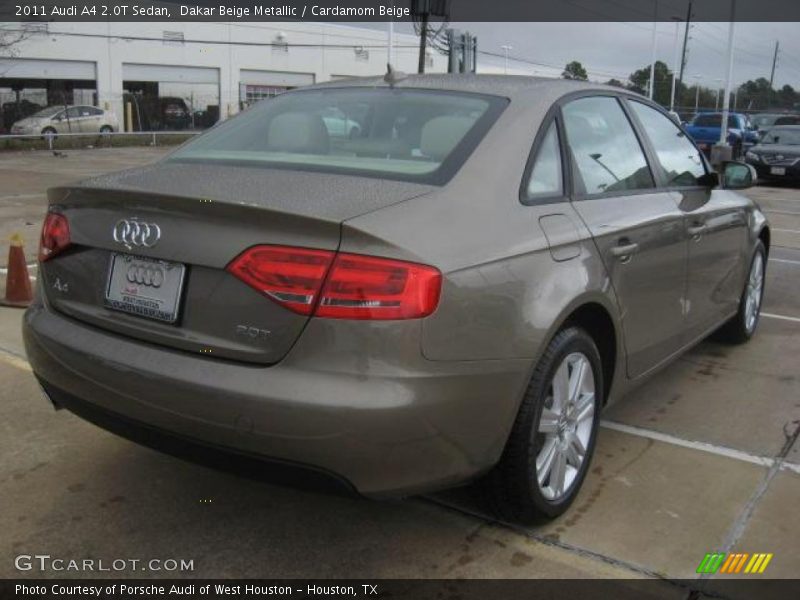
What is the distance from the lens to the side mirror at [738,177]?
189 inches

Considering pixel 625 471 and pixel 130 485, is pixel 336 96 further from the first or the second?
pixel 625 471

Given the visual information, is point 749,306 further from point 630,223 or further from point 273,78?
point 273,78

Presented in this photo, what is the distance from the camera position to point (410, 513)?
3098 millimetres

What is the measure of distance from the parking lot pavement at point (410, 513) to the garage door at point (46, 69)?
35.9 metres

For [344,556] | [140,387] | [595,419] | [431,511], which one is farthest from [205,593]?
[595,419]

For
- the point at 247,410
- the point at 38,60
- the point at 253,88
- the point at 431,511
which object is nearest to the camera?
the point at 247,410

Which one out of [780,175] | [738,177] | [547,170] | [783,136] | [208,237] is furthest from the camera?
[783,136]

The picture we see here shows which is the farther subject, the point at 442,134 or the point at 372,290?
the point at 442,134

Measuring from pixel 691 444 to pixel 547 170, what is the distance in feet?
5.31

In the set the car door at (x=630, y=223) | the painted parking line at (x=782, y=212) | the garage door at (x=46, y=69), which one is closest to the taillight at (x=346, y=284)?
the car door at (x=630, y=223)

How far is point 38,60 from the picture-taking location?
118 ft

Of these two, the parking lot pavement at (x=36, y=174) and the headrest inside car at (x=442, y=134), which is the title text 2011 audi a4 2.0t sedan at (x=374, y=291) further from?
the parking lot pavement at (x=36, y=174)

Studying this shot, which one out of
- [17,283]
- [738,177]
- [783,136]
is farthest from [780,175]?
[17,283]

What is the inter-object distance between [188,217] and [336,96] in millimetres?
1293
